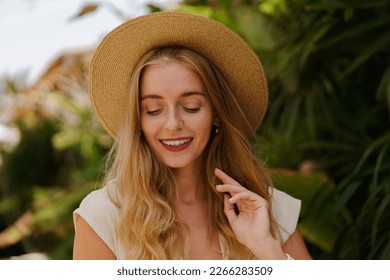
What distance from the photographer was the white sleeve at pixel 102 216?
6.55 feet

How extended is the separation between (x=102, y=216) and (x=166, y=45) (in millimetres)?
Answer: 607

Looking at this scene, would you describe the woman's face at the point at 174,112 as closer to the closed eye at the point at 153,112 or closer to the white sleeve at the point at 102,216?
the closed eye at the point at 153,112

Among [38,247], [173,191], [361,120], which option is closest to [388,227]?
[361,120]

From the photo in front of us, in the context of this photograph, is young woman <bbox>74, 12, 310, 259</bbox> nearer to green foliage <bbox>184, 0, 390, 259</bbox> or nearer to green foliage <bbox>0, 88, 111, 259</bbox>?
green foliage <bbox>184, 0, 390, 259</bbox>

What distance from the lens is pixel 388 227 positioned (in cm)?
299

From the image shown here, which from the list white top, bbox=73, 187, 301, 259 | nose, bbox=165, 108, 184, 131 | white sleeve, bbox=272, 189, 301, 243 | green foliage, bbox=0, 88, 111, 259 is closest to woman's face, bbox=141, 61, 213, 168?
nose, bbox=165, 108, 184, 131

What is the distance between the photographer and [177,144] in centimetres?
198

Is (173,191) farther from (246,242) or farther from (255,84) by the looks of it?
(255,84)

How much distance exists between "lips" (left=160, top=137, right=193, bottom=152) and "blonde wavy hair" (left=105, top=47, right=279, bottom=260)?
12cm

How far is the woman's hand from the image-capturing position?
6.57ft

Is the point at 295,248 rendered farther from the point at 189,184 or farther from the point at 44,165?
the point at 44,165

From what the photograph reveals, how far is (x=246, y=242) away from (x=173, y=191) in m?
0.32
